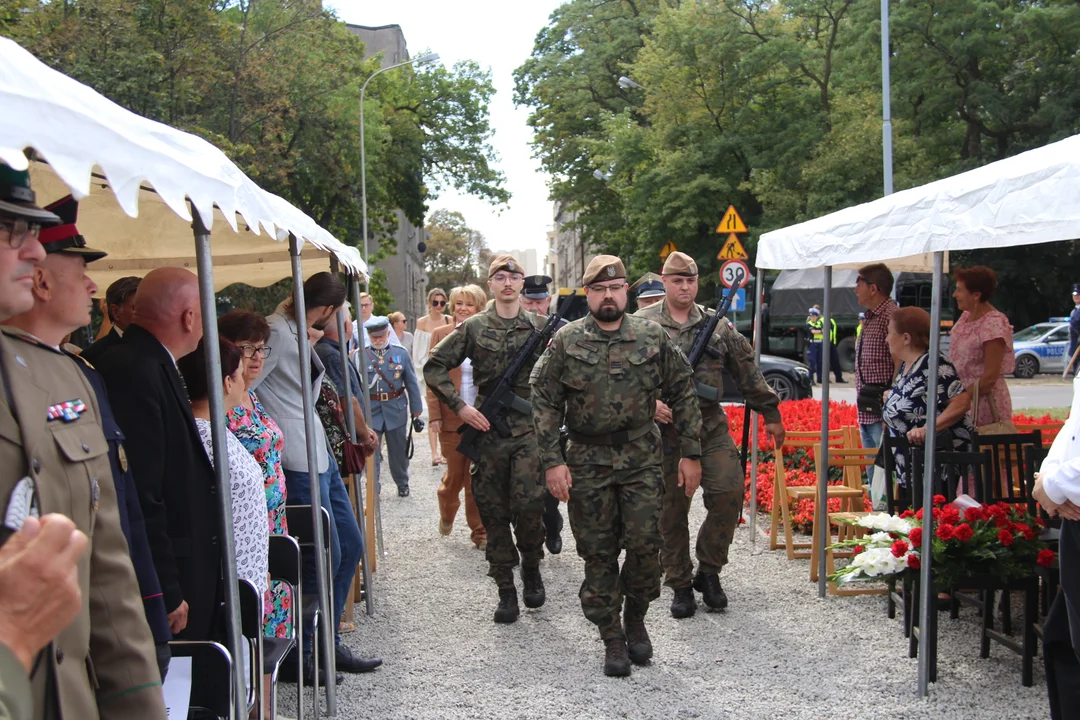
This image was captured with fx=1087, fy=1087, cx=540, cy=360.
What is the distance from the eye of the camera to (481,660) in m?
5.69

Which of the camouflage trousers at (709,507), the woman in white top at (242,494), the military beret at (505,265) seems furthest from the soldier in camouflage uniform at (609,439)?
the woman in white top at (242,494)

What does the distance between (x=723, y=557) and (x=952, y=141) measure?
2312cm

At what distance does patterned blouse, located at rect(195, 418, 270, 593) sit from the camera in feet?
12.3

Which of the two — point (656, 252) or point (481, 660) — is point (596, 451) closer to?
point (481, 660)

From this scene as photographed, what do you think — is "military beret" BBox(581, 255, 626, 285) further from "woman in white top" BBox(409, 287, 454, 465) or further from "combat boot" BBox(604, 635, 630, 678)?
"woman in white top" BBox(409, 287, 454, 465)

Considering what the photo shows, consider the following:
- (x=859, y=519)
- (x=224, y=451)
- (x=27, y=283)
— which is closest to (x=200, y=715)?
(x=224, y=451)

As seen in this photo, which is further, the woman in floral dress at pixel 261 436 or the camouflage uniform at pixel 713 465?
the camouflage uniform at pixel 713 465

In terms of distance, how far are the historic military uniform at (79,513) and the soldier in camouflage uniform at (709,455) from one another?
4454 mm

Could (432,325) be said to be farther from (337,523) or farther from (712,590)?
(337,523)

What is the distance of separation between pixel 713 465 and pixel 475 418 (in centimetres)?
145

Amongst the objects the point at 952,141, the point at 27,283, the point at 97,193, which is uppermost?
the point at 952,141

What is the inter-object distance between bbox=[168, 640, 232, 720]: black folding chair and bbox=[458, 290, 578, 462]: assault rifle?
347 cm

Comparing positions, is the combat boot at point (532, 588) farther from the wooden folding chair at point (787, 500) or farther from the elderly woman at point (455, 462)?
the wooden folding chair at point (787, 500)

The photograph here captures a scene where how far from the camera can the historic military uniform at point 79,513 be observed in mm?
1963
